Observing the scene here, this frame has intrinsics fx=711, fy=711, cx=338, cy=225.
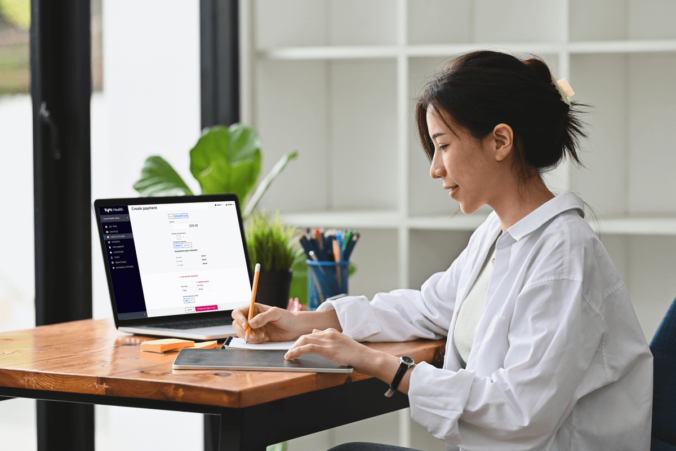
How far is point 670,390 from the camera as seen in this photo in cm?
130

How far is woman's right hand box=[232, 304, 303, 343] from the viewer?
1.44 metres

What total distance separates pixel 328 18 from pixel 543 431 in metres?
2.03

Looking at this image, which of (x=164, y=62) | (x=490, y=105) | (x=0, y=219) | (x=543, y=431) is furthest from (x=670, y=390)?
(x=164, y=62)

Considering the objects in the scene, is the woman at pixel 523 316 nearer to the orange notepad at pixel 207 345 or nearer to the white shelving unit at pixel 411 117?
the orange notepad at pixel 207 345

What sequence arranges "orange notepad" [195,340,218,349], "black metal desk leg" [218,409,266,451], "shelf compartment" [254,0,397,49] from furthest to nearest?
"shelf compartment" [254,0,397,49] < "orange notepad" [195,340,218,349] < "black metal desk leg" [218,409,266,451]

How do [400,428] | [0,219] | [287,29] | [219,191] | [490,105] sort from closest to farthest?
[490,105], [0,219], [219,191], [400,428], [287,29]

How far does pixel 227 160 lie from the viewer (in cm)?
224

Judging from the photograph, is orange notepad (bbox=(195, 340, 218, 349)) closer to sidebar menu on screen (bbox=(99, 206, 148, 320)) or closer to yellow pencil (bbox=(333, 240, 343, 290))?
sidebar menu on screen (bbox=(99, 206, 148, 320))

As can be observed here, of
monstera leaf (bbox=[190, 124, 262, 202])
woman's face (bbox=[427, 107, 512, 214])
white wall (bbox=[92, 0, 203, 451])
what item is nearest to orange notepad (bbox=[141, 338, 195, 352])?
woman's face (bbox=[427, 107, 512, 214])

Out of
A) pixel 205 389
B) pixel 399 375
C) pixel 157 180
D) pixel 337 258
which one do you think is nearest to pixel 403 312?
pixel 337 258

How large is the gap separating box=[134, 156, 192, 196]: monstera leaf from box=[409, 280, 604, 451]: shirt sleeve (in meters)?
1.26

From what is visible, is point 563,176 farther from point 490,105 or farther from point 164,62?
point 164,62

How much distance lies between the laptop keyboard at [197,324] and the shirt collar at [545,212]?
72 cm

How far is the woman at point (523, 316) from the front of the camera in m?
1.11
